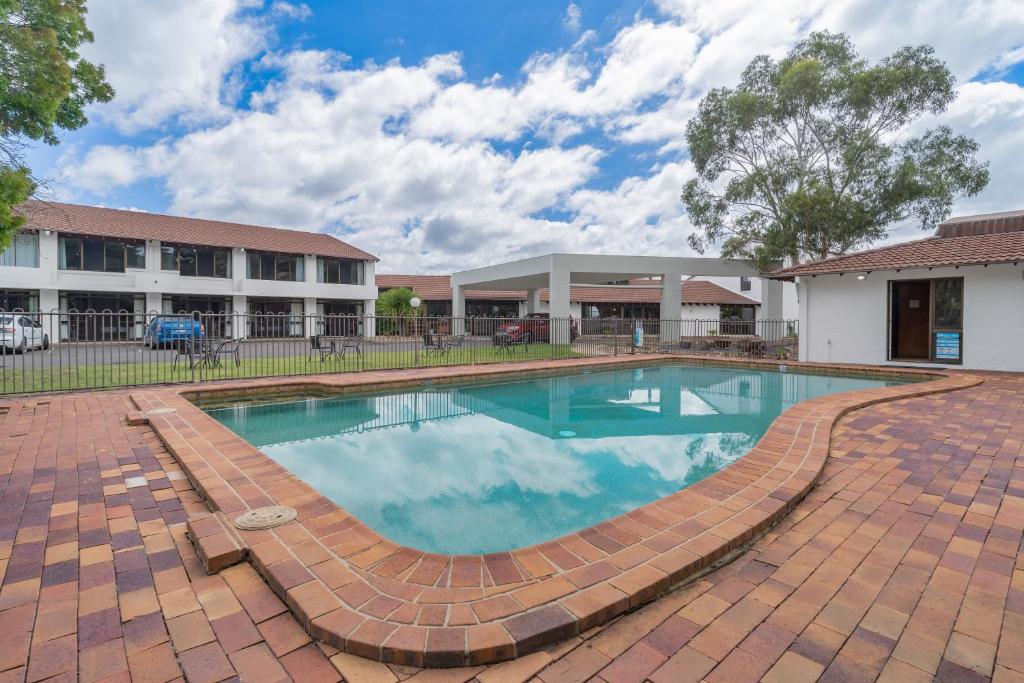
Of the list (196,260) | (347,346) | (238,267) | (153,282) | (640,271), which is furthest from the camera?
(238,267)

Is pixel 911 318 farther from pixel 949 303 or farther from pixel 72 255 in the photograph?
pixel 72 255

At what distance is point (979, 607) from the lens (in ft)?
6.82

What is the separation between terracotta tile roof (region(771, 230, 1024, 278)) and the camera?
33.6 feet

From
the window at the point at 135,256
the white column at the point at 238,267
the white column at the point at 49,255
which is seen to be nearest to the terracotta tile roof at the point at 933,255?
the white column at the point at 238,267

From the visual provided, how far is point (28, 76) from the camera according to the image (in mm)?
5906

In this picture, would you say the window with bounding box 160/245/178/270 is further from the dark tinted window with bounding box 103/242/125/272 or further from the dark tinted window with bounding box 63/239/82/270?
the dark tinted window with bounding box 63/239/82/270

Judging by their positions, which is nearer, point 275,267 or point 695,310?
point 275,267

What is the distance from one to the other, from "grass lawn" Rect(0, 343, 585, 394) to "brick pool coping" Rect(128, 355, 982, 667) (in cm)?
623

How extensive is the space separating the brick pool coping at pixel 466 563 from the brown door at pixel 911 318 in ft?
42.0

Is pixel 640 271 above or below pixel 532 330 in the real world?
above

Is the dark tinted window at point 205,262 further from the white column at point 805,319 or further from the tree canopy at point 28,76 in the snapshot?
the white column at point 805,319

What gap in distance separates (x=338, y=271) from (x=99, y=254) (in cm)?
1102

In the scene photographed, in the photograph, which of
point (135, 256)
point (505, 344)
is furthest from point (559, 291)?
point (135, 256)

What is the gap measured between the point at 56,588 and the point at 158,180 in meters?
24.4
